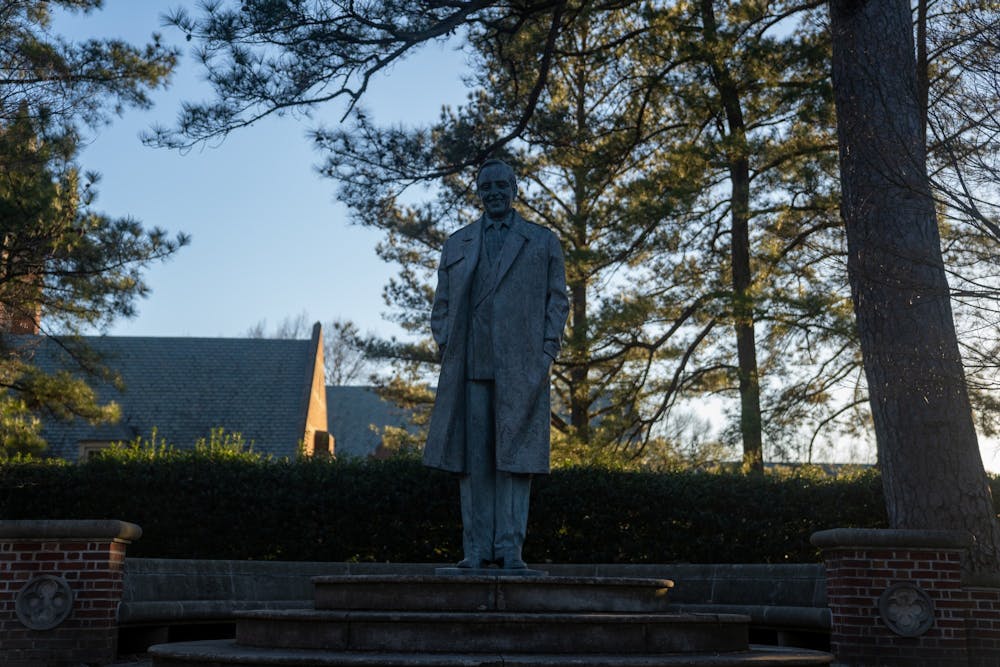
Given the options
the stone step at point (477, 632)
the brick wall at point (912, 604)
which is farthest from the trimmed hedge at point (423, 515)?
the stone step at point (477, 632)

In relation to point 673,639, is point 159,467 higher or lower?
higher

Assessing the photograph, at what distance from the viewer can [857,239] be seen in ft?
29.1

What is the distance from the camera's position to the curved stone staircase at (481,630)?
4789 mm

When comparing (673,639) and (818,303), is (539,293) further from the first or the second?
(818,303)

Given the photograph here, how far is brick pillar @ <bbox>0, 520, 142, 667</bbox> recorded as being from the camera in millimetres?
6801

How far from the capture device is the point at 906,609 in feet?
22.2

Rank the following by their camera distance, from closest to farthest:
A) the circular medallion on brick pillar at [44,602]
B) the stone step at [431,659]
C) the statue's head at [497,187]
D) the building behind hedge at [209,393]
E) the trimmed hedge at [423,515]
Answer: the stone step at [431,659] < the statue's head at [497,187] < the circular medallion on brick pillar at [44,602] < the trimmed hedge at [423,515] < the building behind hedge at [209,393]

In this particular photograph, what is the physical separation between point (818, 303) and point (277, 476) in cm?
777

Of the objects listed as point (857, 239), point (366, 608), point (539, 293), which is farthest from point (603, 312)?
point (366, 608)

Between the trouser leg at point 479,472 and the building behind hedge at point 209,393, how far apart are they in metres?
18.5

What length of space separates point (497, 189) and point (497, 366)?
1121 millimetres

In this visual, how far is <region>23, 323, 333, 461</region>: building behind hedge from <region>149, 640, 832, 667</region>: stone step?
1932 centimetres

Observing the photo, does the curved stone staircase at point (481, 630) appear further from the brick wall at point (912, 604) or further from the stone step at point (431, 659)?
the brick wall at point (912, 604)

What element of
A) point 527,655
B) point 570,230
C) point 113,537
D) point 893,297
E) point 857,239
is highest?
point 570,230
